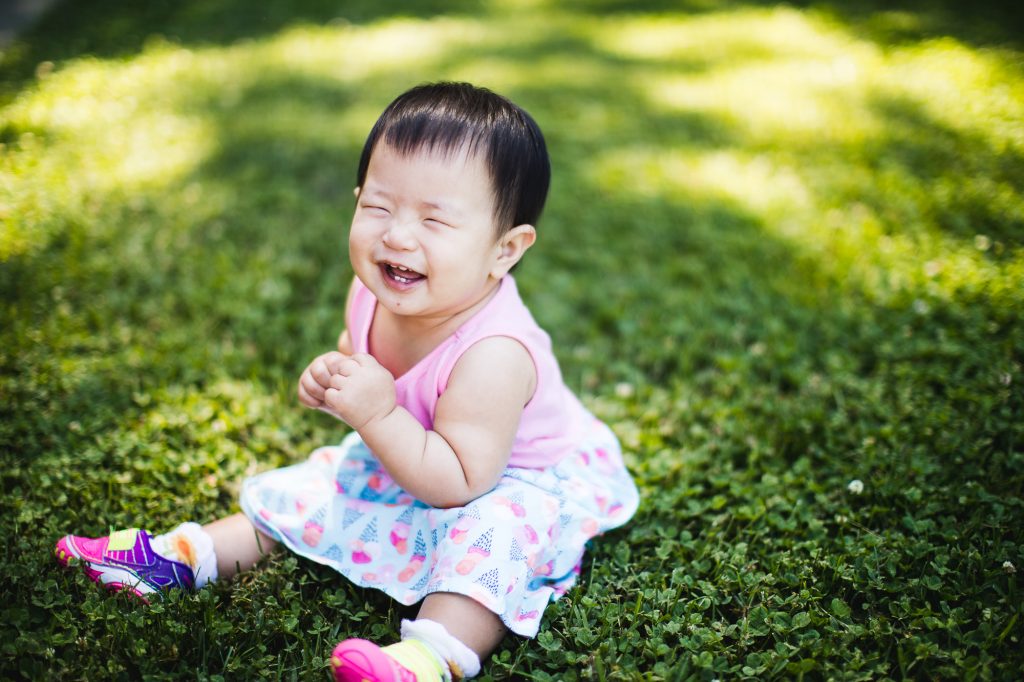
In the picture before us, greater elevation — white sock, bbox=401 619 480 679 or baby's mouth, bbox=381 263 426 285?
baby's mouth, bbox=381 263 426 285

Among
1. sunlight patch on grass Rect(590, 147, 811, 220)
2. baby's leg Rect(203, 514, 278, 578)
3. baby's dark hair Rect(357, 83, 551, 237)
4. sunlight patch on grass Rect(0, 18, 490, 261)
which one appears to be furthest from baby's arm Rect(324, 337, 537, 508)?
sunlight patch on grass Rect(590, 147, 811, 220)

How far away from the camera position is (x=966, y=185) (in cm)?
390

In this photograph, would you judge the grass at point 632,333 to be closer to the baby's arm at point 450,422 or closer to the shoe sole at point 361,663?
the shoe sole at point 361,663

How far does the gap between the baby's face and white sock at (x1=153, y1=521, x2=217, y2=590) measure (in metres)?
0.75

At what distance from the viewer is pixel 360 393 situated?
163cm

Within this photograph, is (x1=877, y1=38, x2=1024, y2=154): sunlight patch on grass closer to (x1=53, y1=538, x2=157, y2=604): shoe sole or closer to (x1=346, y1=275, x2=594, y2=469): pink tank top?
(x1=346, y1=275, x2=594, y2=469): pink tank top

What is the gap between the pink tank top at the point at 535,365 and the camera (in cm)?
179

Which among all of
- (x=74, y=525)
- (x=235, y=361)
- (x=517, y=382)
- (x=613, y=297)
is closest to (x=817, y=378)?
(x=613, y=297)

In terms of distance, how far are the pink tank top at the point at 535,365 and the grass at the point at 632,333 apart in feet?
1.02

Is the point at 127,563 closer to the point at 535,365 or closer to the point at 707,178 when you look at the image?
the point at 535,365

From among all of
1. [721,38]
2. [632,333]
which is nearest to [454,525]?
[632,333]

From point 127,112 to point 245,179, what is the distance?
124 cm

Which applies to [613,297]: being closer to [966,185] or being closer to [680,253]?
[680,253]

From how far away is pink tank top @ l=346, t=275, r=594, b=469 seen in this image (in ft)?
5.86
